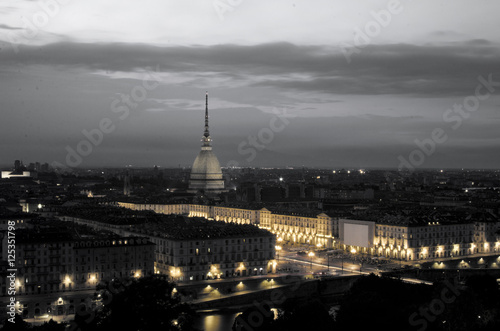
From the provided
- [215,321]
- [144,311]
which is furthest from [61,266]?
[144,311]

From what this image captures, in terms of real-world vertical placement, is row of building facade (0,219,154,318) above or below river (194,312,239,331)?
above

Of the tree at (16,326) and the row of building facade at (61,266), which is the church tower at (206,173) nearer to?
the row of building facade at (61,266)

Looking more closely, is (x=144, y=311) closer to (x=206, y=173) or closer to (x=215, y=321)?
(x=215, y=321)

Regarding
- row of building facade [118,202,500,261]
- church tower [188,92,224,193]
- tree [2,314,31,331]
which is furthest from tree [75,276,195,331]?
church tower [188,92,224,193]

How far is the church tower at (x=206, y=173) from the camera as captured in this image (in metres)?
100

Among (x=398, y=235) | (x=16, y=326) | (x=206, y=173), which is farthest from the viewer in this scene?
(x=206, y=173)

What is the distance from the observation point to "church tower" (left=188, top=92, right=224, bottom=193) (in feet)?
329

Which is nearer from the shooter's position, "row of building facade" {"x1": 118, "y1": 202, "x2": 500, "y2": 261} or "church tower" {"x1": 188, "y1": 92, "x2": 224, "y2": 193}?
"row of building facade" {"x1": 118, "y1": 202, "x2": 500, "y2": 261}

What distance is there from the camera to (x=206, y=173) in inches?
3964

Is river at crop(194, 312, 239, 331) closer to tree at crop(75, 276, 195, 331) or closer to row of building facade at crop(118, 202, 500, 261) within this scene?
tree at crop(75, 276, 195, 331)

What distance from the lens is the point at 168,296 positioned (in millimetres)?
27766

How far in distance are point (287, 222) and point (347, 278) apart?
872 inches

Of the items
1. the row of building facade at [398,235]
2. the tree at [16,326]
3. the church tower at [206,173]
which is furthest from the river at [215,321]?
the church tower at [206,173]

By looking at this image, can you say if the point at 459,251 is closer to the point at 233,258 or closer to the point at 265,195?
the point at 233,258
